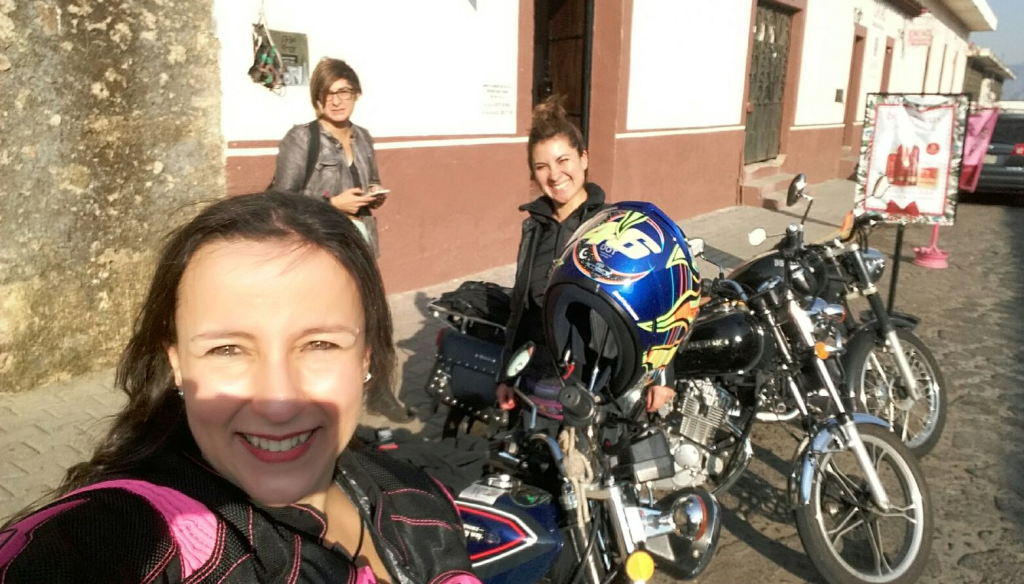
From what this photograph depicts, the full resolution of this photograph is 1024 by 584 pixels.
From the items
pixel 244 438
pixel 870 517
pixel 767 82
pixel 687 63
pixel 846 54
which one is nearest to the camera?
pixel 244 438

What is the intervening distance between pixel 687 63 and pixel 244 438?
32.6 feet

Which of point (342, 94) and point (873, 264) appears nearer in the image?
point (873, 264)

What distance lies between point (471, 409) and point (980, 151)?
13.0 m

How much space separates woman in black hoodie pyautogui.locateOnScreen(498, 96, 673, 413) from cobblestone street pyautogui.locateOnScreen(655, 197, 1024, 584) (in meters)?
1.16

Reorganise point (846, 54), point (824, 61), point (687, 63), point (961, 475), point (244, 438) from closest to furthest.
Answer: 1. point (244, 438)
2. point (961, 475)
3. point (687, 63)
4. point (824, 61)
5. point (846, 54)

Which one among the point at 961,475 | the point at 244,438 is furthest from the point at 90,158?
the point at 961,475

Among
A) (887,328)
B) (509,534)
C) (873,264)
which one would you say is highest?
(873,264)

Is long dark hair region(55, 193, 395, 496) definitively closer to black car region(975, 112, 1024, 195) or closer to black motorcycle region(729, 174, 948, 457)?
black motorcycle region(729, 174, 948, 457)

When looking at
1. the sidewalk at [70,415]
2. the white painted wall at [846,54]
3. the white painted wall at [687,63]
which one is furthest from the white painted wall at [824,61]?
the sidewalk at [70,415]

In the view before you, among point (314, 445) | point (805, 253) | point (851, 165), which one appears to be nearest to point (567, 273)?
point (314, 445)

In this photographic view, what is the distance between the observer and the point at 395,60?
6.00m

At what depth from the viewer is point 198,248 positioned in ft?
3.66

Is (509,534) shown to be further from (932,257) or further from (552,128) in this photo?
(932,257)

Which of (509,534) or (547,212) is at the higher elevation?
(547,212)
